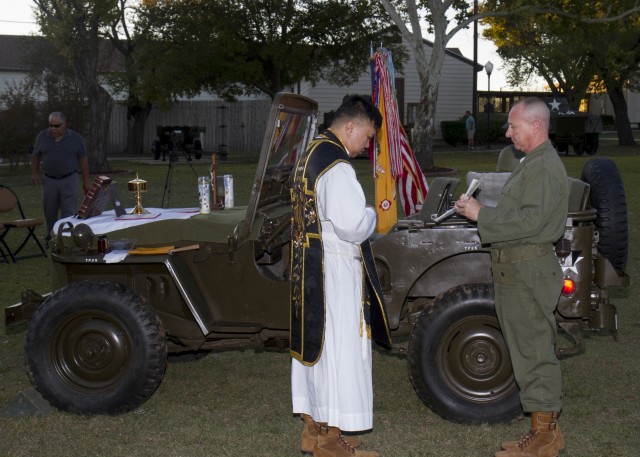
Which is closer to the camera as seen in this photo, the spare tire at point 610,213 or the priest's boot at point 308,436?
the priest's boot at point 308,436

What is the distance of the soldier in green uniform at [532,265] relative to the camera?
4793 millimetres

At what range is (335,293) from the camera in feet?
15.6

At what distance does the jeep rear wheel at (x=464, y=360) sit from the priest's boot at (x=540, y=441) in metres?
0.51

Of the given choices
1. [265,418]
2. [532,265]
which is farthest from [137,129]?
[532,265]

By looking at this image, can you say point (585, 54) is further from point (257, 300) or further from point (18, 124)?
point (257, 300)

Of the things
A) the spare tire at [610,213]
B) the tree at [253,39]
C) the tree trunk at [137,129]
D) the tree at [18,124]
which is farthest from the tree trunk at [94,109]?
the spare tire at [610,213]

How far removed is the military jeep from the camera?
546 cm

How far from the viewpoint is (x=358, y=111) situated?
4688 millimetres

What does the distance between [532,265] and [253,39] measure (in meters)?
30.2

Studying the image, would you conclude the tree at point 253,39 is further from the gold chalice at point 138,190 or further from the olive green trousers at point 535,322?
the olive green trousers at point 535,322

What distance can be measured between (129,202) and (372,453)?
47.4ft

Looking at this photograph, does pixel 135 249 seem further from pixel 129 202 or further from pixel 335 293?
pixel 129 202

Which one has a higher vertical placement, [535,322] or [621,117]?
[621,117]

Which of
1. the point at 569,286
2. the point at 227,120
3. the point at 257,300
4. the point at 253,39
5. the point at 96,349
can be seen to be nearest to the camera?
the point at 569,286
